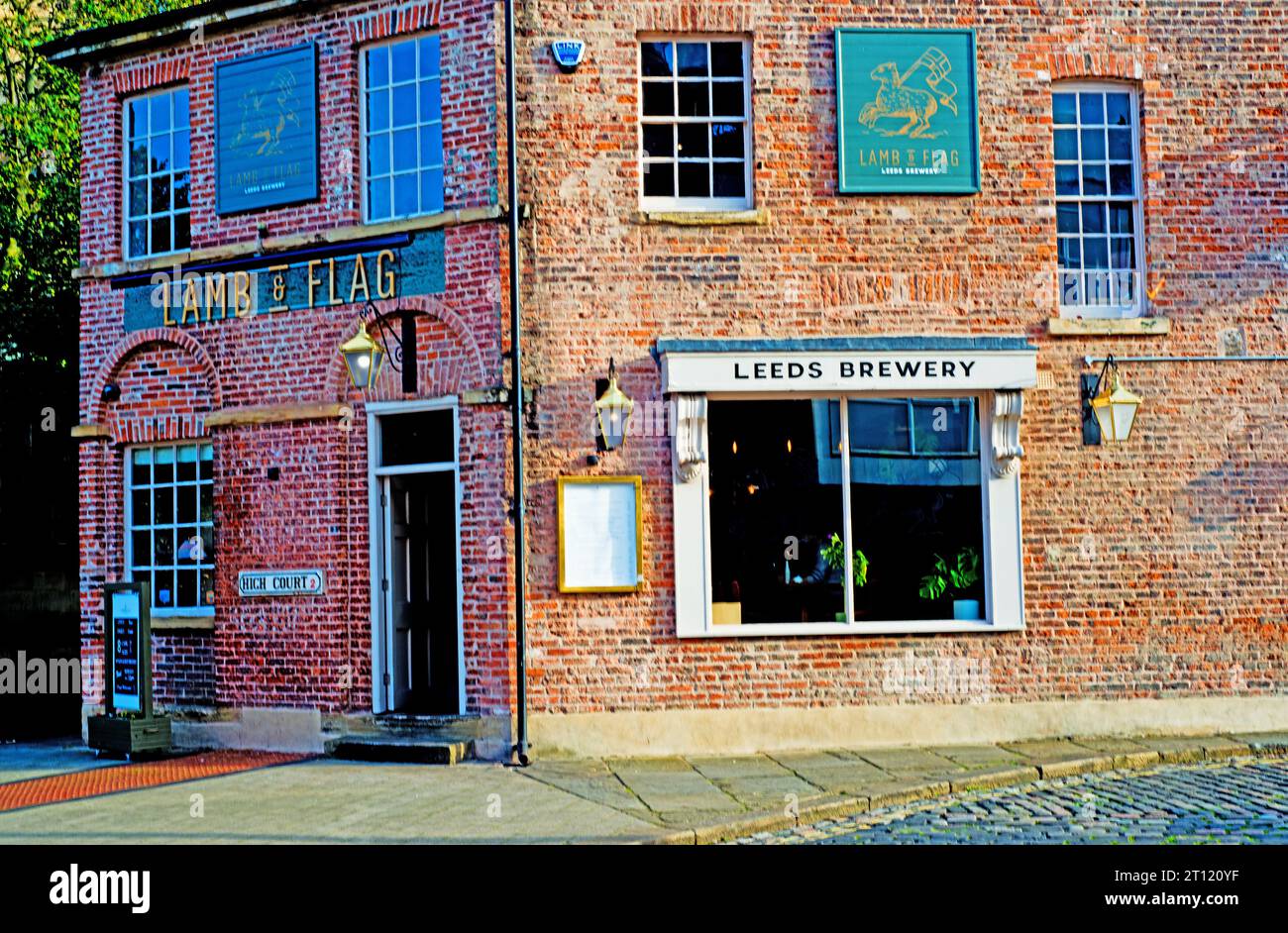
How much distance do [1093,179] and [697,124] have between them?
12.7 ft

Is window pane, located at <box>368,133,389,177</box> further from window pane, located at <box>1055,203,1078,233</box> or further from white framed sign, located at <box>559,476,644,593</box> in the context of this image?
window pane, located at <box>1055,203,1078,233</box>

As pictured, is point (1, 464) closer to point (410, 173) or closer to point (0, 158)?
point (0, 158)

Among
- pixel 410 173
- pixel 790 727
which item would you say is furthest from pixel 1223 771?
pixel 410 173

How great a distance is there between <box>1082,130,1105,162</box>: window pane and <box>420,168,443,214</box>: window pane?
6.20 meters

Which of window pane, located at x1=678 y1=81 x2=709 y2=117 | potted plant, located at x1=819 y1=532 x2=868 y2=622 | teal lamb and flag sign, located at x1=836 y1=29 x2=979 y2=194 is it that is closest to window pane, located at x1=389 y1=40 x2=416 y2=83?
window pane, located at x1=678 y1=81 x2=709 y2=117

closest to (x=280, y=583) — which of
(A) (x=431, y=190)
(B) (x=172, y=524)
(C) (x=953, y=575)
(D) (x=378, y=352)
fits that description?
(B) (x=172, y=524)

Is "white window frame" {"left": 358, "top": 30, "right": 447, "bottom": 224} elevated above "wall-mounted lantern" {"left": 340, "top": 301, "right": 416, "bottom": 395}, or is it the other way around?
"white window frame" {"left": 358, "top": 30, "right": 447, "bottom": 224}

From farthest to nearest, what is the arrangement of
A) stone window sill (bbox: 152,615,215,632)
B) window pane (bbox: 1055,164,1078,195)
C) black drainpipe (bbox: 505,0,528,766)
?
stone window sill (bbox: 152,615,215,632) < window pane (bbox: 1055,164,1078,195) < black drainpipe (bbox: 505,0,528,766)

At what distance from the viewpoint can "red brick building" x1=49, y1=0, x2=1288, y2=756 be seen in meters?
12.9

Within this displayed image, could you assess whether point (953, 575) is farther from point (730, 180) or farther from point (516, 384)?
point (516, 384)

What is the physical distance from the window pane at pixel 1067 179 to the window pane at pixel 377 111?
21.4 ft

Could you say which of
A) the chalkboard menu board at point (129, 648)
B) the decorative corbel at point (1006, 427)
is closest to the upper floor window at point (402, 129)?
the chalkboard menu board at point (129, 648)

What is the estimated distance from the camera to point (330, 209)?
1384 centimetres

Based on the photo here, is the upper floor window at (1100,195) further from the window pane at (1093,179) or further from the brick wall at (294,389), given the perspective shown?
the brick wall at (294,389)
